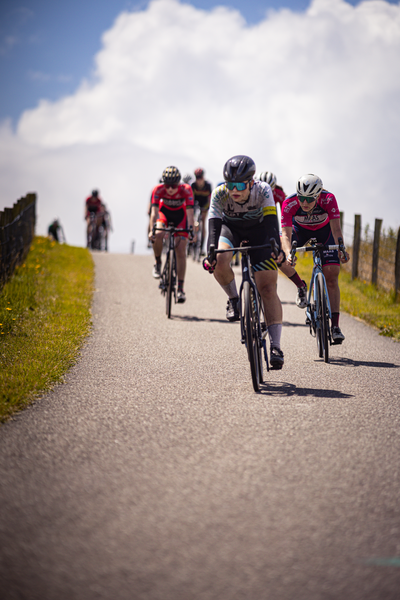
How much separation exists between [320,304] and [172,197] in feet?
14.5

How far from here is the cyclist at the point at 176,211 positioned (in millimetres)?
10484

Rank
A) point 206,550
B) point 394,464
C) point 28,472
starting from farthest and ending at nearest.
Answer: point 394,464, point 28,472, point 206,550

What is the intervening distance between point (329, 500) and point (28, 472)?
1.71 meters

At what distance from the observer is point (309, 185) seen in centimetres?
709

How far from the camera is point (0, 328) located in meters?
7.67

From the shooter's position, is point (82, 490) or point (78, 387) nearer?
point (82, 490)

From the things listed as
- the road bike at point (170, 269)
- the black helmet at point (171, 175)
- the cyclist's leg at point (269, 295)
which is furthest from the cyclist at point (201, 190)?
the cyclist's leg at point (269, 295)

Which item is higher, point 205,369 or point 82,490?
point 205,369

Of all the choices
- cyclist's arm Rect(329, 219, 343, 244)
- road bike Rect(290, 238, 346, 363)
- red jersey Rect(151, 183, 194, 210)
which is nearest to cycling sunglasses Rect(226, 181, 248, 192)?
road bike Rect(290, 238, 346, 363)

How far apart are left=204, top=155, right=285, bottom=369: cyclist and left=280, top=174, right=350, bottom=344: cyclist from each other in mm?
1211

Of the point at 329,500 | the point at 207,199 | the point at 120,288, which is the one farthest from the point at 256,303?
the point at 207,199

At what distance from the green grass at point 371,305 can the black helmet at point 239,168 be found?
4.52 meters

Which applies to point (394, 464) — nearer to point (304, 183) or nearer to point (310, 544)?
point (310, 544)

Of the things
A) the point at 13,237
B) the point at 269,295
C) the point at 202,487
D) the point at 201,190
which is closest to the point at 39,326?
the point at 269,295
